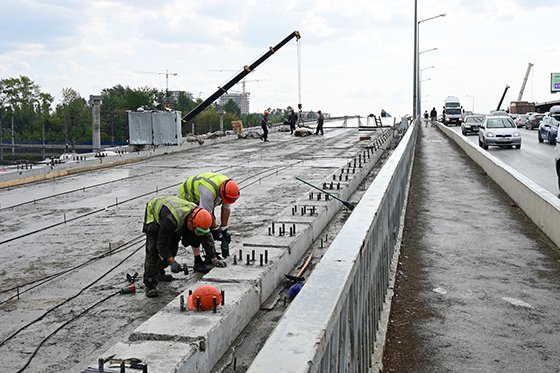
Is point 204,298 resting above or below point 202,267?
above

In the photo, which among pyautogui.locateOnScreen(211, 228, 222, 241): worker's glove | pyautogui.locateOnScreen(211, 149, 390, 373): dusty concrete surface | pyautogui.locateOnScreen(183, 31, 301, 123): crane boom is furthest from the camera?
pyautogui.locateOnScreen(183, 31, 301, 123): crane boom

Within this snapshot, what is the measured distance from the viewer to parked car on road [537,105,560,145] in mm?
31095

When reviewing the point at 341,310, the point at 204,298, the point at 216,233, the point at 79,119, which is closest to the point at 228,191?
the point at 216,233

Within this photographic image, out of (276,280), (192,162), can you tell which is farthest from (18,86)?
(276,280)

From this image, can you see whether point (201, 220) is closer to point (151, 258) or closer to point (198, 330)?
point (151, 258)

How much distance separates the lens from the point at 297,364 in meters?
2.44

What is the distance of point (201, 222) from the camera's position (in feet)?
25.1

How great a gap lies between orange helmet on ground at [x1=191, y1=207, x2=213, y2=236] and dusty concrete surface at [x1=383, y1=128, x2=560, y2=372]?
230cm

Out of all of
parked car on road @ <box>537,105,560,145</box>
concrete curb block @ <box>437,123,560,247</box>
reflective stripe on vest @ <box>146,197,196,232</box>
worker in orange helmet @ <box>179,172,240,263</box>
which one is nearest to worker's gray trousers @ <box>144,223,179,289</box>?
reflective stripe on vest @ <box>146,197,196,232</box>

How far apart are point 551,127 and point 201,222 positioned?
27781 millimetres

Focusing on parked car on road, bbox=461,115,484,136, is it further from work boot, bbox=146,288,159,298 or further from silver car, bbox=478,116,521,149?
work boot, bbox=146,288,159,298

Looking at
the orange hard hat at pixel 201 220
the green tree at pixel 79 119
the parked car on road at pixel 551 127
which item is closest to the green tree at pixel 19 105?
the green tree at pixel 79 119

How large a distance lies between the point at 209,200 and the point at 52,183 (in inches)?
526

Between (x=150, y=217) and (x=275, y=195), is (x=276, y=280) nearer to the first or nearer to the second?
(x=150, y=217)
